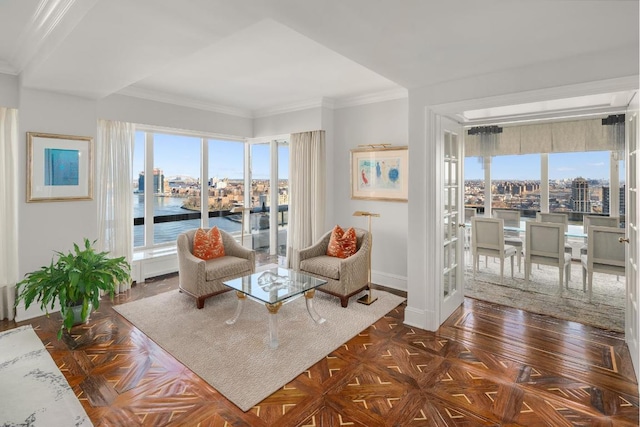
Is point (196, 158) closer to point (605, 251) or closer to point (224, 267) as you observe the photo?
point (224, 267)

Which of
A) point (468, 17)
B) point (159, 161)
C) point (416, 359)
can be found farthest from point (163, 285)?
point (468, 17)

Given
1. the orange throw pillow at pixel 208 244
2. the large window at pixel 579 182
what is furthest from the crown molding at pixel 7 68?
the large window at pixel 579 182

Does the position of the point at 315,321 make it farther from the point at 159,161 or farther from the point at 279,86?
the point at 159,161

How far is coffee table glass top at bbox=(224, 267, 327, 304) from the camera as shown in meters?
3.17

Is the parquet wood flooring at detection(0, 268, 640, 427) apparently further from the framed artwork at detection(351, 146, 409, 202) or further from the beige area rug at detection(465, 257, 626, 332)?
the framed artwork at detection(351, 146, 409, 202)

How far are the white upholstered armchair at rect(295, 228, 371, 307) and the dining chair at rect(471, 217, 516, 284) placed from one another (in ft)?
6.06

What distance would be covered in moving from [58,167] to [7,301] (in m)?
1.57

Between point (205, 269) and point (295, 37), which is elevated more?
point (295, 37)

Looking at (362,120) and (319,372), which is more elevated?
(362,120)

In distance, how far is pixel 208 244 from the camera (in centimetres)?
455

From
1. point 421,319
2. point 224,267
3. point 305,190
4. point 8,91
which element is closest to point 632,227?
point 421,319

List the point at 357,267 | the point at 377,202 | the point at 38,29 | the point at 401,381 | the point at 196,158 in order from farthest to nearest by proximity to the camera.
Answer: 1. the point at 196,158
2. the point at 377,202
3. the point at 357,267
4. the point at 38,29
5. the point at 401,381

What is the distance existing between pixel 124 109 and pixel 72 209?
152 centimetres

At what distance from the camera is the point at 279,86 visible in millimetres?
4547
